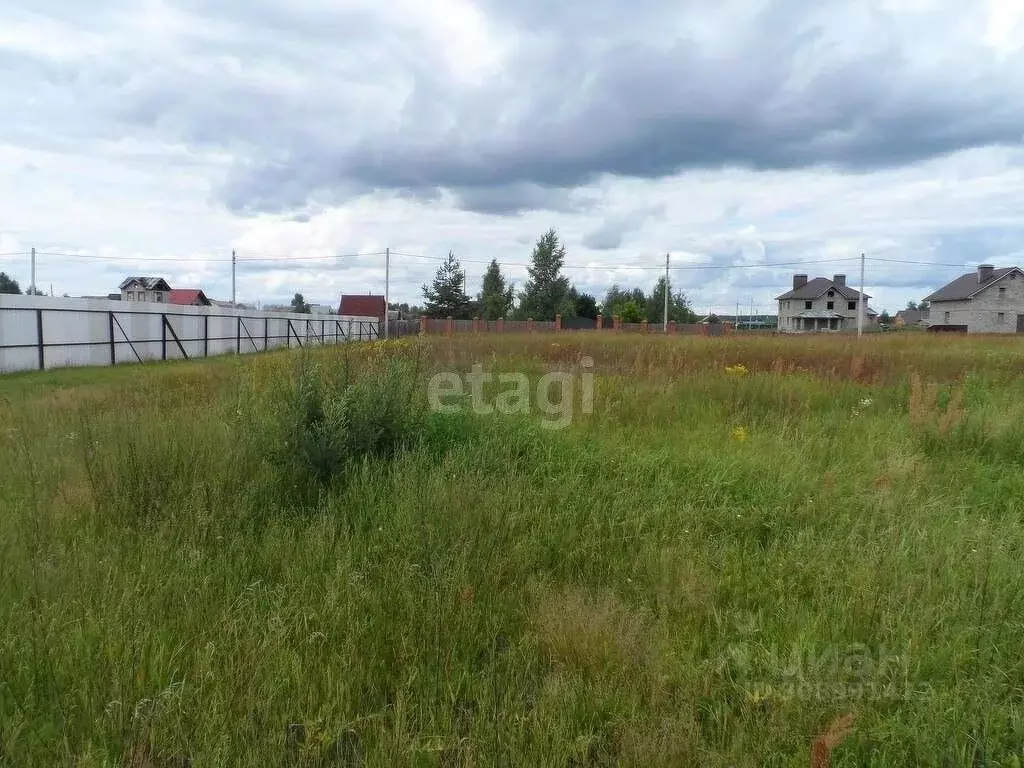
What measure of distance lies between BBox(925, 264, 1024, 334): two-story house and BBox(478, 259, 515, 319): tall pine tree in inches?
1681

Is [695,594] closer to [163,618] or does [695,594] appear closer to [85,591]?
[163,618]

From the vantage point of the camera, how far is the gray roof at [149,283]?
54709 millimetres

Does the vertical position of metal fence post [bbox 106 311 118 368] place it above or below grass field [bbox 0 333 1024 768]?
above

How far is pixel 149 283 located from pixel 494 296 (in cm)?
3374

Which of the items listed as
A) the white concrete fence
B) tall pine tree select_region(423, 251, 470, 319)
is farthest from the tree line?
the white concrete fence

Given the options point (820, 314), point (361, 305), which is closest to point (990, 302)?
point (820, 314)

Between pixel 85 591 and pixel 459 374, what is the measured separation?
19.2 ft

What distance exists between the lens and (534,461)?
14.9ft

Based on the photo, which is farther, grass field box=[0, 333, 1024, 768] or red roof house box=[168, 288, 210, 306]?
red roof house box=[168, 288, 210, 306]

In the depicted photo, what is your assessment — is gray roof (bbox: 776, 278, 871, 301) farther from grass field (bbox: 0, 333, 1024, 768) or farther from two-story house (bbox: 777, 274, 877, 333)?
grass field (bbox: 0, 333, 1024, 768)

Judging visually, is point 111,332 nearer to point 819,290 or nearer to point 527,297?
point 527,297

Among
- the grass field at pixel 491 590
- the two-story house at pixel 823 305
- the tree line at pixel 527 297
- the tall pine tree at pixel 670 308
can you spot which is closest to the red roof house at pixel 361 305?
the tree line at pixel 527 297

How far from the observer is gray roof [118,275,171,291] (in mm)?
54709

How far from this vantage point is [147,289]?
54.4m
